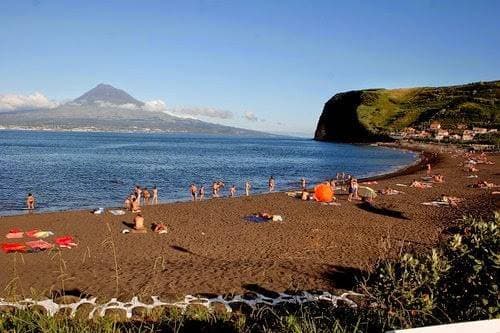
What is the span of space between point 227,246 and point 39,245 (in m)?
7.09

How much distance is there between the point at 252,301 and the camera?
35.7 feet

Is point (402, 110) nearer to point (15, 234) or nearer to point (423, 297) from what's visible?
point (15, 234)

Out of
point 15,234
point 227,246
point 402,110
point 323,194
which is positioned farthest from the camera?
point 402,110

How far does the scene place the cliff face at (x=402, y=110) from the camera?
12689 cm

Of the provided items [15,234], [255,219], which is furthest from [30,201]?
[255,219]

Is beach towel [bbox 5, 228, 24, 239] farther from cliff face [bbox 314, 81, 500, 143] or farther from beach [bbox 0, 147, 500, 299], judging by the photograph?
cliff face [bbox 314, 81, 500, 143]

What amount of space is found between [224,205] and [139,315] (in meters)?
19.9

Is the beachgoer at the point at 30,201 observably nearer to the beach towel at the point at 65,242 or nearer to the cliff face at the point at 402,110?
the beach towel at the point at 65,242

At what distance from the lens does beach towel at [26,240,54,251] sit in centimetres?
1743

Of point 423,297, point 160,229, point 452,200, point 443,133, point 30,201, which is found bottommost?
point 30,201

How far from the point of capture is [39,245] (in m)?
17.8

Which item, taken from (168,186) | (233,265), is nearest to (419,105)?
(168,186)

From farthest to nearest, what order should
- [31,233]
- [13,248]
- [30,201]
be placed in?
[30,201] → [31,233] → [13,248]

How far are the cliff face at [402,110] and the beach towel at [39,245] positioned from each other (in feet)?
369
